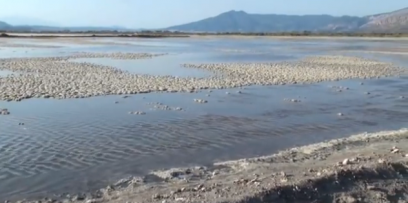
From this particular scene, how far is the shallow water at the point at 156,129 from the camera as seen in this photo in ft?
38.3

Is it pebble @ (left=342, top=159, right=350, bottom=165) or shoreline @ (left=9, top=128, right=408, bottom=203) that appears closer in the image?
shoreline @ (left=9, top=128, right=408, bottom=203)

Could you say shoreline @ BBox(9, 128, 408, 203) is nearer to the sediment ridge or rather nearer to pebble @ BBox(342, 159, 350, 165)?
pebble @ BBox(342, 159, 350, 165)

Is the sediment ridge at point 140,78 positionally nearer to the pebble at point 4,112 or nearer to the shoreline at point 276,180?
the pebble at point 4,112

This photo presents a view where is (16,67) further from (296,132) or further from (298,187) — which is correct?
(298,187)

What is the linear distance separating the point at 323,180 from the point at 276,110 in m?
11.0

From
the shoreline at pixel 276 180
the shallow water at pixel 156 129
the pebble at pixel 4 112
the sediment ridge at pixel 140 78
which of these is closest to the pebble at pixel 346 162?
the shoreline at pixel 276 180

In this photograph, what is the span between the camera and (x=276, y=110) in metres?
20.5

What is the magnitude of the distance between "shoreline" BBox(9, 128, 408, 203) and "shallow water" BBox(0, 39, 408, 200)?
32.8 inches

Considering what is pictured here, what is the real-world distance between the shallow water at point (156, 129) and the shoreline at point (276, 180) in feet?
2.73

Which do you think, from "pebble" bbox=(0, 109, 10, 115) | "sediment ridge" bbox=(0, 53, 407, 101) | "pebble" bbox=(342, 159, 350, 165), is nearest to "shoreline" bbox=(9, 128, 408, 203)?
"pebble" bbox=(342, 159, 350, 165)

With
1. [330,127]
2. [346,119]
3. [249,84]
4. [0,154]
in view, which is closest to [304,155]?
[330,127]

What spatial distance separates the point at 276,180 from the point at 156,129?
7.27 metres

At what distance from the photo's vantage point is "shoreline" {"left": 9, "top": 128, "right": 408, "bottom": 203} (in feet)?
29.5

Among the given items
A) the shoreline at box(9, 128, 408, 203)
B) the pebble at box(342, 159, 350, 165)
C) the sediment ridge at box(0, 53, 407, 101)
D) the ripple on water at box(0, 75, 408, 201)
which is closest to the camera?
the shoreline at box(9, 128, 408, 203)
